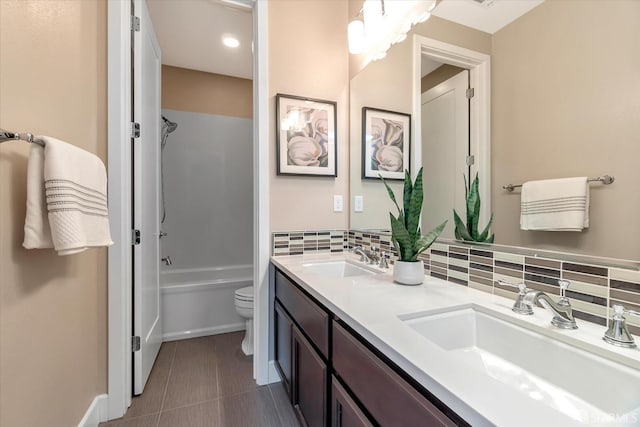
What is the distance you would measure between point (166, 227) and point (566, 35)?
3251 mm

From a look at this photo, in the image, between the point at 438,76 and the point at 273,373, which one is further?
the point at 273,373

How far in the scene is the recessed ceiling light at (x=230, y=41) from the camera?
2.50m

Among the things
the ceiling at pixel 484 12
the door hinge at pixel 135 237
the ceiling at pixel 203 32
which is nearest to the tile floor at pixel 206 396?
the door hinge at pixel 135 237

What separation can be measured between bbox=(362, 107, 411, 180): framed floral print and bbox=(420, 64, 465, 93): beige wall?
0.55ft

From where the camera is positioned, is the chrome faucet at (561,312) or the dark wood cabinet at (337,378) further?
the chrome faucet at (561,312)

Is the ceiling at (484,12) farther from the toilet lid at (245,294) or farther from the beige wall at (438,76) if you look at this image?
the toilet lid at (245,294)

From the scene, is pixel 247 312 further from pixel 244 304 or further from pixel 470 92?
pixel 470 92

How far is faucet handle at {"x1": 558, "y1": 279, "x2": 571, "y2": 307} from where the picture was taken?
0.72 m

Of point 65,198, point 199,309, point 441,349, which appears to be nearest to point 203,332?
point 199,309

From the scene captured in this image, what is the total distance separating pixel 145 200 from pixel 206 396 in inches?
48.5

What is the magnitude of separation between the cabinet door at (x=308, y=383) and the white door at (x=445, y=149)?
76cm

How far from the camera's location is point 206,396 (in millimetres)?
1630

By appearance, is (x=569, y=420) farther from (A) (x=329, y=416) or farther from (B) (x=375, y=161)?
(B) (x=375, y=161)

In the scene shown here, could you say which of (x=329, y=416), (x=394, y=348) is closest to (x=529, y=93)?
(x=394, y=348)
